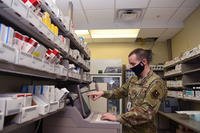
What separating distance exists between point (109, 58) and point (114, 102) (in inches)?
64.7

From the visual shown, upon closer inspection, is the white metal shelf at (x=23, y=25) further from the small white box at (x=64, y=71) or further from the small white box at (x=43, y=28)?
the small white box at (x=64, y=71)

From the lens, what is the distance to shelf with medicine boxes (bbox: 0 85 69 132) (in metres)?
0.94

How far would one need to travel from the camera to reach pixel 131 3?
159 inches

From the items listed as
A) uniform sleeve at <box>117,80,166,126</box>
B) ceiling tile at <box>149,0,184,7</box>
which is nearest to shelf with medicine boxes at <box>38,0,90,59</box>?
uniform sleeve at <box>117,80,166,126</box>

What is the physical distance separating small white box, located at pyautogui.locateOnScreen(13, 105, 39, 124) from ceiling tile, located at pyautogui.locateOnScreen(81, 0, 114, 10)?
3.15 meters

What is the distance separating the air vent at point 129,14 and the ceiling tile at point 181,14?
805 mm

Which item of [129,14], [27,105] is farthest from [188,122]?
[27,105]

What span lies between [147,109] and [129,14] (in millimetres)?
2927

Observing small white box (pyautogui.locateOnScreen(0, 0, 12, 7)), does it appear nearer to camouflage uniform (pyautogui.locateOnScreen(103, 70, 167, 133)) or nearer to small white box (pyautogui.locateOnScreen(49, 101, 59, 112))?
small white box (pyautogui.locateOnScreen(49, 101, 59, 112))

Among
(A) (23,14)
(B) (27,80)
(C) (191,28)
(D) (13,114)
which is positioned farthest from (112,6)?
(D) (13,114)

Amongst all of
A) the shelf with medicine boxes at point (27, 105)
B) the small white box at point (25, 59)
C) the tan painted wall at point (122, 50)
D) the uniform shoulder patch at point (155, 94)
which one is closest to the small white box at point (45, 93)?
the shelf with medicine boxes at point (27, 105)

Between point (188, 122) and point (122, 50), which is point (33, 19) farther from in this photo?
point (122, 50)

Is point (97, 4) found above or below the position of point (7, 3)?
above

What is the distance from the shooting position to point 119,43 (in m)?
6.59
